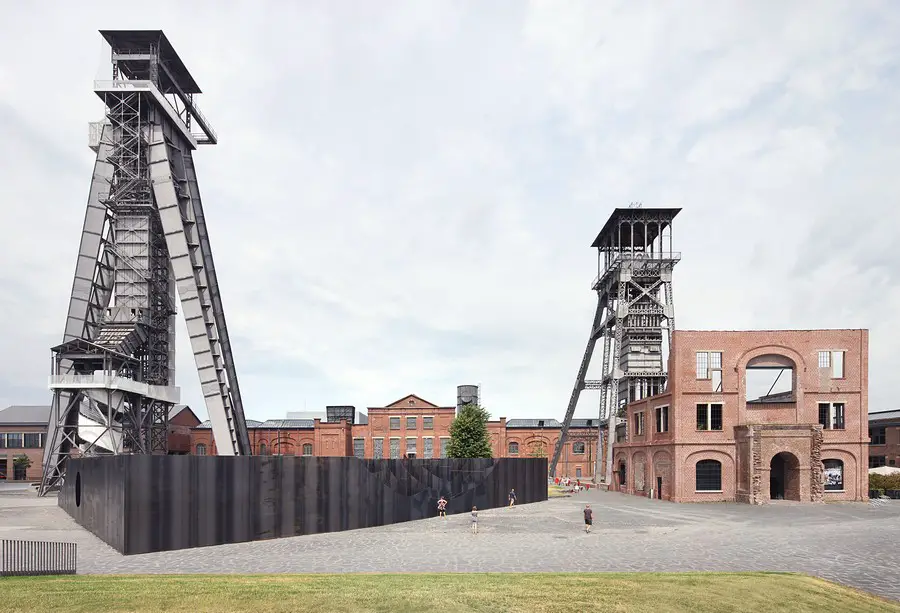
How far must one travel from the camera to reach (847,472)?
4412cm

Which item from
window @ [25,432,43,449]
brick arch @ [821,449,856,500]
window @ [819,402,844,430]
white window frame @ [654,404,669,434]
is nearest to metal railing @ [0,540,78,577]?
white window frame @ [654,404,669,434]

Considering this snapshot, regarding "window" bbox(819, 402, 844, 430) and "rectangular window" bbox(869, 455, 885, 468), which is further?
"rectangular window" bbox(869, 455, 885, 468)

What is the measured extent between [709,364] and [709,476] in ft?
26.4

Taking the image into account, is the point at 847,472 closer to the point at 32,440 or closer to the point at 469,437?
the point at 469,437

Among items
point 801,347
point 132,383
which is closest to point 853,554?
point 801,347

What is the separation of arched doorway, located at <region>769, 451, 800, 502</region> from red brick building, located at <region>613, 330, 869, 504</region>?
7 cm

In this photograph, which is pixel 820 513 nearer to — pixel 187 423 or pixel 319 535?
pixel 319 535

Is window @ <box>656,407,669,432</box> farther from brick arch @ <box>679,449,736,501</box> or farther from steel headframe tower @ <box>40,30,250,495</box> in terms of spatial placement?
steel headframe tower @ <box>40,30,250,495</box>

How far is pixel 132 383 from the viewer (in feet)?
174

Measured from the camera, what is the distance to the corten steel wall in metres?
22.4

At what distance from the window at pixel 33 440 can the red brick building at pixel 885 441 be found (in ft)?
354

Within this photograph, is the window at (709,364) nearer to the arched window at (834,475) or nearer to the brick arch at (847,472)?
the brick arch at (847,472)

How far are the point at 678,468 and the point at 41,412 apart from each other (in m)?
90.9

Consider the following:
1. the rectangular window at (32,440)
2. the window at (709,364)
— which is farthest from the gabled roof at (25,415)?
the window at (709,364)
